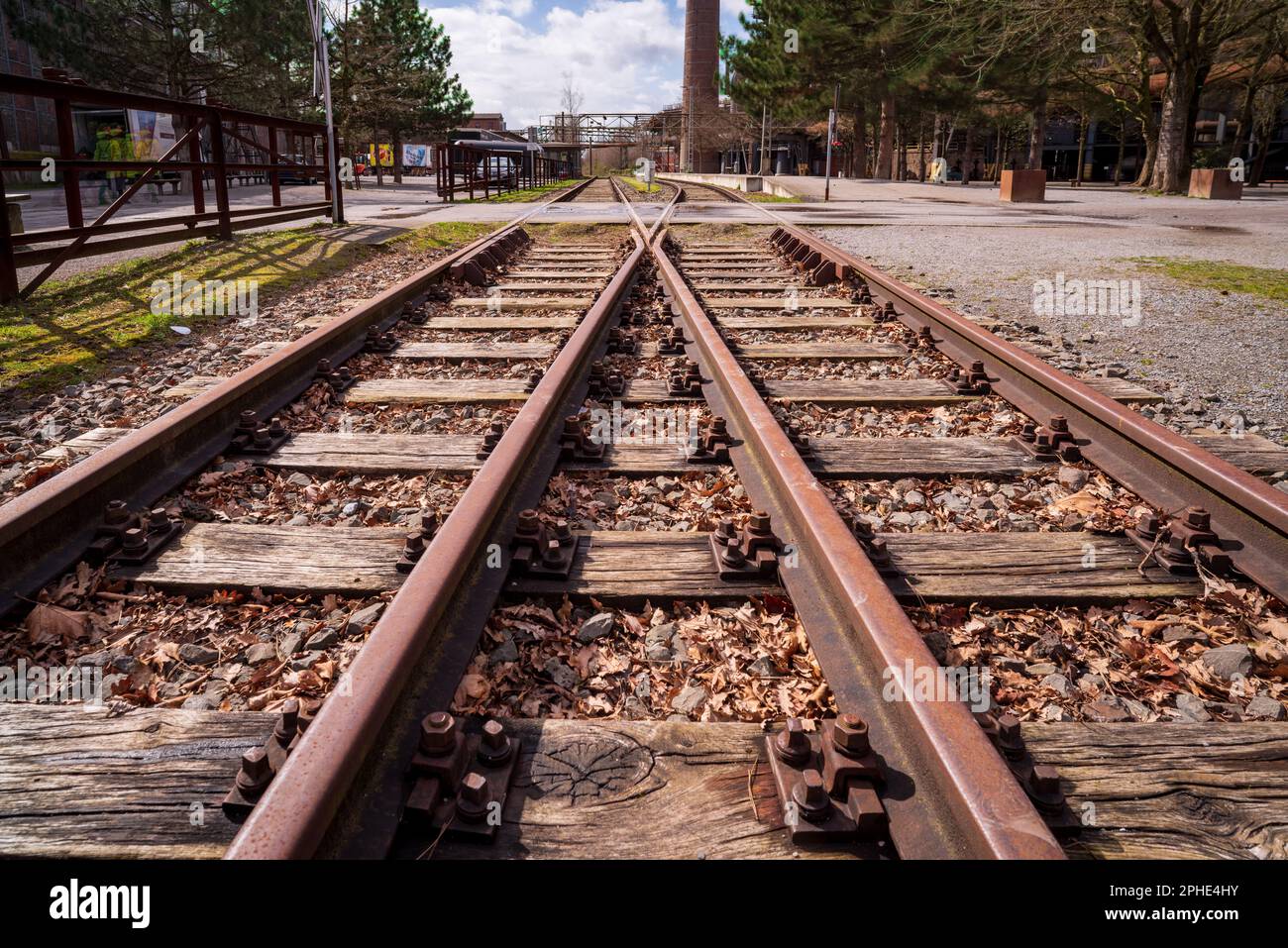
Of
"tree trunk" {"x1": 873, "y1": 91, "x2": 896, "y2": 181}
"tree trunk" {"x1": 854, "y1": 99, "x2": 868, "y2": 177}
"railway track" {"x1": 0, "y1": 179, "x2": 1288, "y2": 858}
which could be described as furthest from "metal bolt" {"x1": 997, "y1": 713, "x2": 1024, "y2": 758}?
"tree trunk" {"x1": 854, "y1": 99, "x2": 868, "y2": 177}

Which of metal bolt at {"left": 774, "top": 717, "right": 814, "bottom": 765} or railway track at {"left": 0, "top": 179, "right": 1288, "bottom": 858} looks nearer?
railway track at {"left": 0, "top": 179, "right": 1288, "bottom": 858}

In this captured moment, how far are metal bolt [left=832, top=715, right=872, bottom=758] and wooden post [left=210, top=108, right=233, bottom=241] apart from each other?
963cm

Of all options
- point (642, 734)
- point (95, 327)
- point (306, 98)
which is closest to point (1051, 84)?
point (306, 98)

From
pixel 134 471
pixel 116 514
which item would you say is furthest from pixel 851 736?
pixel 134 471

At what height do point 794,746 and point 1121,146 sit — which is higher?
point 1121,146

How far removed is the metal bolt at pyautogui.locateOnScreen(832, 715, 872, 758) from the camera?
64.8 inches

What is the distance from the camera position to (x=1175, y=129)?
26.7 metres

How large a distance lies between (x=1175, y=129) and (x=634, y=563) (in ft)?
102

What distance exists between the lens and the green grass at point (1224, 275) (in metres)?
7.93

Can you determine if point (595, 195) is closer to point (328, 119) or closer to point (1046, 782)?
point (328, 119)

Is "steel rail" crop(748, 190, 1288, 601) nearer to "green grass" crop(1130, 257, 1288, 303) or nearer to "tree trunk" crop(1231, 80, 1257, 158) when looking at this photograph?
"green grass" crop(1130, 257, 1288, 303)

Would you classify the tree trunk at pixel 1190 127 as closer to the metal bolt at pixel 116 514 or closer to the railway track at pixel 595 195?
the railway track at pixel 595 195

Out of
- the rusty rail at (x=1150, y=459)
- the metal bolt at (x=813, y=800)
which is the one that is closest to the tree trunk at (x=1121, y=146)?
the rusty rail at (x=1150, y=459)
